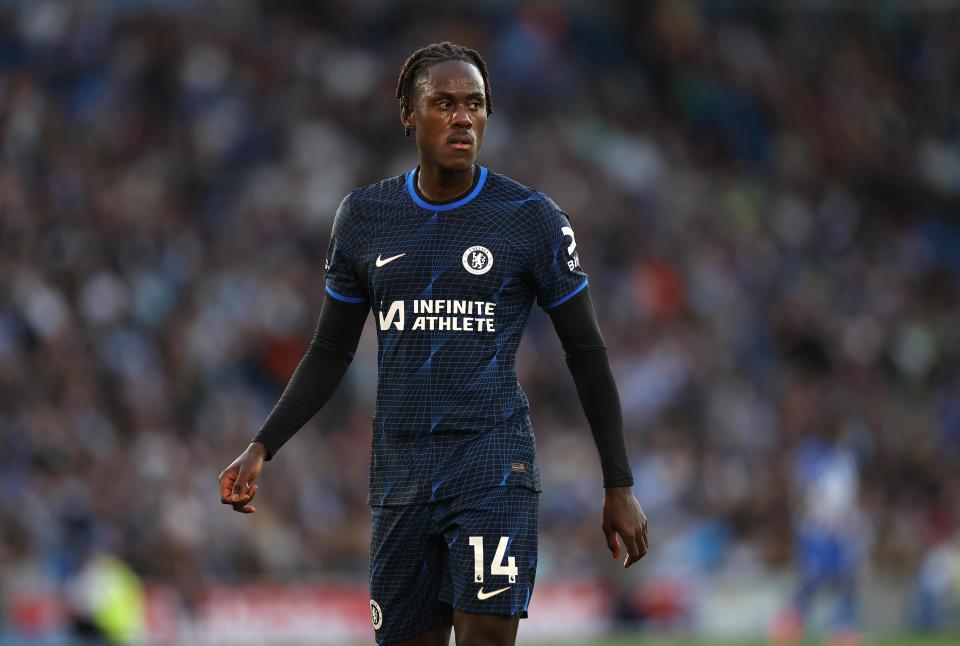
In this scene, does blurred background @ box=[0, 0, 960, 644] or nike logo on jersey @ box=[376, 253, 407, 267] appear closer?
nike logo on jersey @ box=[376, 253, 407, 267]

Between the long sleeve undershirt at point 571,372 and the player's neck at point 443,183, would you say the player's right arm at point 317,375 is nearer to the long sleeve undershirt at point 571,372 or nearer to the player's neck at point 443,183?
the long sleeve undershirt at point 571,372

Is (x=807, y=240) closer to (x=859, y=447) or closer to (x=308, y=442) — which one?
(x=859, y=447)

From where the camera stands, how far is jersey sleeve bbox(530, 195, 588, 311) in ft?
18.1

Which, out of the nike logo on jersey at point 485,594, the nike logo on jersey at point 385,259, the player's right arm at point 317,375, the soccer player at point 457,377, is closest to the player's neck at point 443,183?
the soccer player at point 457,377

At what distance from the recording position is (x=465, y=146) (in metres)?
5.46

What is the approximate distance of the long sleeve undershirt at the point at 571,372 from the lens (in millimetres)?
5477

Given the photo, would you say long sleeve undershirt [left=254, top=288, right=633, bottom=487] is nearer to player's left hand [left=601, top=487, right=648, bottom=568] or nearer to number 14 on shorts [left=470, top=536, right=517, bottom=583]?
player's left hand [left=601, top=487, right=648, bottom=568]

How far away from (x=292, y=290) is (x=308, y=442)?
5.05 ft

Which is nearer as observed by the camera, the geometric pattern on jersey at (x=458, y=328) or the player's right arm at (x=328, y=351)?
the geometric pattern on jersey at (x=458, y=328)

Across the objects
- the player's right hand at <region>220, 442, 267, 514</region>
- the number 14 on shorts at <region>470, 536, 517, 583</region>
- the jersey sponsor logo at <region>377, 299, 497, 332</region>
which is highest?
the jersey sponsor logo at <region>377, 299, 497, 332</region>

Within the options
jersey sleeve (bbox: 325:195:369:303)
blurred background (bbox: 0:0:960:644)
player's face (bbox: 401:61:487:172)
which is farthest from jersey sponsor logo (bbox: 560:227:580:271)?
blurred background (bbox: 0:0:960:644)

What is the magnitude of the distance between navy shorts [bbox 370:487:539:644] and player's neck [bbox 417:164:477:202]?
0.99 meters

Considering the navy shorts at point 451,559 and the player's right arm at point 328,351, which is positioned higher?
the player's right arm at point 328,351

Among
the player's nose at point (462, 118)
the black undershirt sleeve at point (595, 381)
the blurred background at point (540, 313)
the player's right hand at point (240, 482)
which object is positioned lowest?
the player's right hand at point (240, 482)
